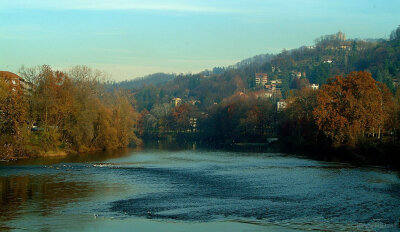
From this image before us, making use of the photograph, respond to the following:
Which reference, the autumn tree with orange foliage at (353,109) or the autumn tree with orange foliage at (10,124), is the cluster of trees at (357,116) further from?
the autumn tree with orange foliage at (10,124)

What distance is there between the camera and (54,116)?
74.3m

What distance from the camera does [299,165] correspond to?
58188 mm

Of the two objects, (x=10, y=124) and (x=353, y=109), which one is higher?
(x=353, y=109)

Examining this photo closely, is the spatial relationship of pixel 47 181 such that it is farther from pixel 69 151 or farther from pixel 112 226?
pixel 69 151

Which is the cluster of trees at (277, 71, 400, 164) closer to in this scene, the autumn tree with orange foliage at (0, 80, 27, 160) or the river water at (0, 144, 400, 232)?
the river water at (0, 144, 400, 232)

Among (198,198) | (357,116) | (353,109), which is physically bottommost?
(198,198)

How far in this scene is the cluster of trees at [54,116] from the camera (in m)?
64.1

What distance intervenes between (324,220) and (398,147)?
120ft

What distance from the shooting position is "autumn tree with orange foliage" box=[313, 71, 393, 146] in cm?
6900

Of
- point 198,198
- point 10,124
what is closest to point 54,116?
point 10,124

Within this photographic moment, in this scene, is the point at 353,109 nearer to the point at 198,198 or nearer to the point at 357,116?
the point at 357,116

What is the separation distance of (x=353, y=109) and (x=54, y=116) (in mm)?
47827

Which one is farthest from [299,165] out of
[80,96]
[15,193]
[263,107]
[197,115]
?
[197,115]

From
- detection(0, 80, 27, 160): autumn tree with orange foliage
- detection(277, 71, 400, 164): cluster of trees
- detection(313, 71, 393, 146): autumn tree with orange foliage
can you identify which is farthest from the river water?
detection(313, 71, 393, 146): autumn tree with orange foliage
